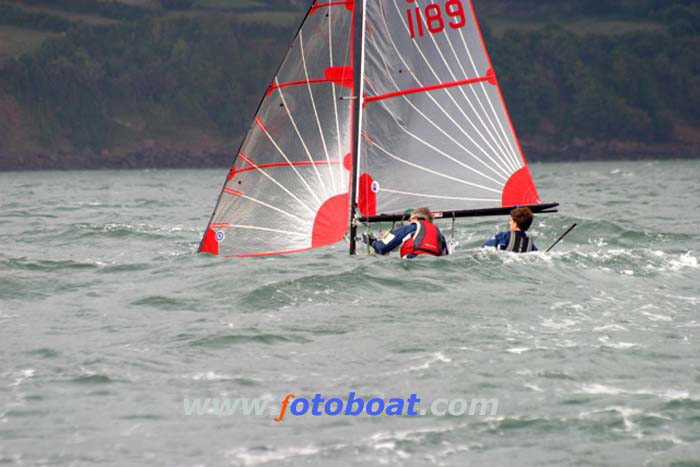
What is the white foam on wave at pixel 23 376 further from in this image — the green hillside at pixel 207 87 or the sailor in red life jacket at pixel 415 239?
the green hillside at pixel 207 87

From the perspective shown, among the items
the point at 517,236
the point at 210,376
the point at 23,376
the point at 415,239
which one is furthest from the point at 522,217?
the point at 23,376

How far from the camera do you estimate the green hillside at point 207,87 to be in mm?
158500

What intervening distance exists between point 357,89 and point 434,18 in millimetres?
1498

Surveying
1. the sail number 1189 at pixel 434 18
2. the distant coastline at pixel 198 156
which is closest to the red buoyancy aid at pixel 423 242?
the sail number 1189 at pixel 434 18

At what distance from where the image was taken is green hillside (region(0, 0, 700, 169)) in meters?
158

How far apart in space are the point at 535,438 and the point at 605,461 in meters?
0.59

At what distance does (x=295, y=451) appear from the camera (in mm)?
7371

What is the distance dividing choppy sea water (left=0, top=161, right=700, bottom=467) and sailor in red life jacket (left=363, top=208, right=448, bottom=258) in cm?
20

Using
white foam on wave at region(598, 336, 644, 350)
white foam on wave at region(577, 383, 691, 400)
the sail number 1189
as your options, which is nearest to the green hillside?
the sail number 1189

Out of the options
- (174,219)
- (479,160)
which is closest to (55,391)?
(479,160)

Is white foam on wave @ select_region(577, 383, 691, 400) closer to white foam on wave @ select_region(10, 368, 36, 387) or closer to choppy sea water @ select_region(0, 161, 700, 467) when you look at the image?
choppy sea water @ select_region(0, 161, 700, 467)

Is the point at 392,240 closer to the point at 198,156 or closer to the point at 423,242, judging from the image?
the point at 423,242

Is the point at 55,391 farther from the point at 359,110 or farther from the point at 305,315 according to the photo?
the point at 359,110

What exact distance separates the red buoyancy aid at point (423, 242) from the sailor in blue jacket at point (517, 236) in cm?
98
